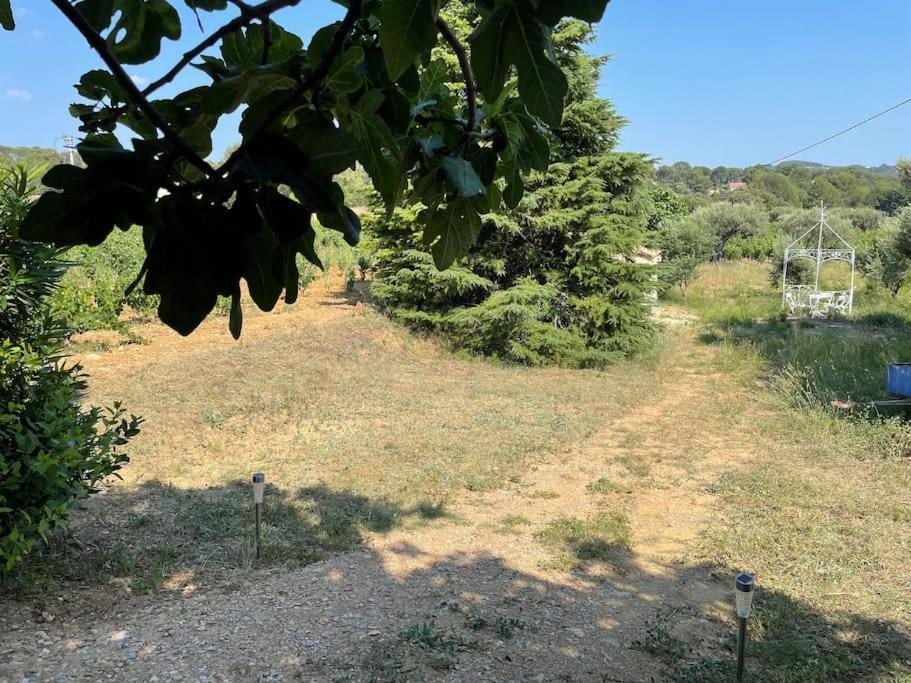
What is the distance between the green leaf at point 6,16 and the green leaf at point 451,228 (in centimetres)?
69

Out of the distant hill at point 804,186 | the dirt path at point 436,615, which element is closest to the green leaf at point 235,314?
the dirt path at point 436,615

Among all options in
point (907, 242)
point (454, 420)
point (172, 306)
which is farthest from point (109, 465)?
point (907, 242)

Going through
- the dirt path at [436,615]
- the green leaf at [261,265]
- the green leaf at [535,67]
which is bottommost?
the dirt path at [436,615]

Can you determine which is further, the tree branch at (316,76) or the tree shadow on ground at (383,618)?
the tree shadow on ground at (383,618)

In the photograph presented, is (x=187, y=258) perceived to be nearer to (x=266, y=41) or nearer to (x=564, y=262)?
(x=266, y=41)

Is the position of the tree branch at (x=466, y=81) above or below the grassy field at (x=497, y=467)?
above

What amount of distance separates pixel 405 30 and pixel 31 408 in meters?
3.31

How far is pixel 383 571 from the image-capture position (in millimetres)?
3809

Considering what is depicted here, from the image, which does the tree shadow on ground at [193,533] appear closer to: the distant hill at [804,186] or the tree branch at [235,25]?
the tree branch at [235,25]

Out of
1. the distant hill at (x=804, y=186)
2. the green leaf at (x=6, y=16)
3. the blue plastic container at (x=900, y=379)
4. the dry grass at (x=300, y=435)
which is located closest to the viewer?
the green leaf at (x=6, y=16)

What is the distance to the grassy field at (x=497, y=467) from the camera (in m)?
3.51

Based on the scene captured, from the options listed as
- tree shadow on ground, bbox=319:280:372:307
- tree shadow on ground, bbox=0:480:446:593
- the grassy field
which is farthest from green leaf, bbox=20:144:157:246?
tree shadow on ground, bbox=319:280:372:307

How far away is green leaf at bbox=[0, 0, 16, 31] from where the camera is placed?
915 mm

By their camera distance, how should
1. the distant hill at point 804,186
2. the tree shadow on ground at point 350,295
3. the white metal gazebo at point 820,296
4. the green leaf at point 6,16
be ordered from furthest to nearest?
the distant hill at point 804,186
the white metal gazebo at point 820,296
the tree shadow on ground at point 350,295
the green leaf at point 6,16
